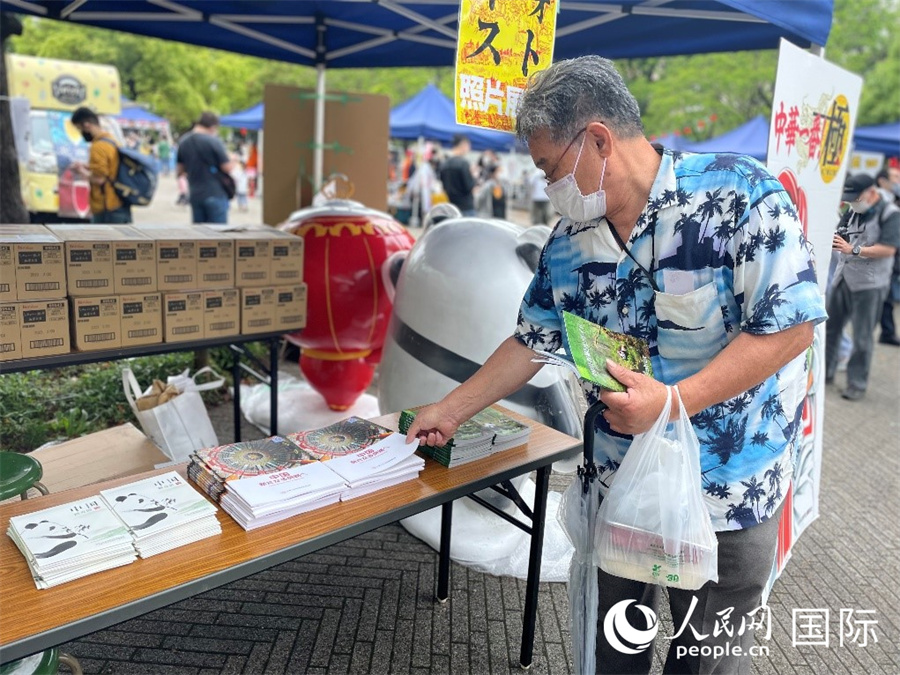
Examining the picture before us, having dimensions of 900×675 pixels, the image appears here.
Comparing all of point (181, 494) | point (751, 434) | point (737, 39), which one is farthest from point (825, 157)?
point (181, 494)

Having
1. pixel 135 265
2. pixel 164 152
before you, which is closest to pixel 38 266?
pixel 135 265

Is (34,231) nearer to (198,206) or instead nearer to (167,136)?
(198,206)

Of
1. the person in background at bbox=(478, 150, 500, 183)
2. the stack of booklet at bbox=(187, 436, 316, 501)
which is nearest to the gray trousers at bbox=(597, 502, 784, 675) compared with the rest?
the stack of booklet at bbox=(187, 436, 316, 501)

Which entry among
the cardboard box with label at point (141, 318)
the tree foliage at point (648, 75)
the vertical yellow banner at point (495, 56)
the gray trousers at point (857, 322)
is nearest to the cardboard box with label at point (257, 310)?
the cardboard box with label at point (141, 318)

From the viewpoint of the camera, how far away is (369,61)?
6.10m

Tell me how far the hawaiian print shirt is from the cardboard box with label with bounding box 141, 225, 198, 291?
81.0 inches

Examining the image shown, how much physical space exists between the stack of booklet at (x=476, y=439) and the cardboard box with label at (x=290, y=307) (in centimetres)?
146

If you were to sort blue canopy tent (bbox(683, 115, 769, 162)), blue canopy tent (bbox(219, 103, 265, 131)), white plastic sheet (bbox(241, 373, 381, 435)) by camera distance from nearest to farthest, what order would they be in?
white plastic sheet (bbox(241, 373, 381, 435)) → blue canopy tent (bbox(683, 115, 769, 162)) → blue canopy tent (bbox(219, 103, 265, 131))

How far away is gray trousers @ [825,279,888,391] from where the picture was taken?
20.0ft

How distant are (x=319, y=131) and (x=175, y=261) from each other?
9.30 ft

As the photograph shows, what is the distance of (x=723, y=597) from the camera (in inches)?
69.2

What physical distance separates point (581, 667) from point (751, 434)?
0.87 metres

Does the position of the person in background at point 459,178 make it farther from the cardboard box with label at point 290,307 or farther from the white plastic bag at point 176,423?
the white plastic bag at point 176,423

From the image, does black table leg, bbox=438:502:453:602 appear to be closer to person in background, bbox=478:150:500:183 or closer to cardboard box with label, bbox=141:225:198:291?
cardboard box with label, bbox=141:225:198:291
